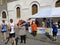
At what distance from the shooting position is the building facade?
3243 centimetres

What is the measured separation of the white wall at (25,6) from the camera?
32469mm

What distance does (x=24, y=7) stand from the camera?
3428 cm

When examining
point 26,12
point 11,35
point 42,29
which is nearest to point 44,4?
point 26,12

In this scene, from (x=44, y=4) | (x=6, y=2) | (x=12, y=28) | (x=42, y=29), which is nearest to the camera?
(x=12, y=28)

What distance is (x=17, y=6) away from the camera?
3538 cm

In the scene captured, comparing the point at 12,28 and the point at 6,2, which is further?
the point at 6,2

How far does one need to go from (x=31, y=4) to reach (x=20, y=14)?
7.43 feet

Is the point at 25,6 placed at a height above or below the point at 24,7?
above

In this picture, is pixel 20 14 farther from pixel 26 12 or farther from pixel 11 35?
pixel 11 35

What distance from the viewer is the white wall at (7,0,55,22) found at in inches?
1278

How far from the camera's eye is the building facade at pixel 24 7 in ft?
106

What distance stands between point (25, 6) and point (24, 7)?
25cm

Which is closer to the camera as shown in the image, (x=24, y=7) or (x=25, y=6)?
(x=25, y=6)

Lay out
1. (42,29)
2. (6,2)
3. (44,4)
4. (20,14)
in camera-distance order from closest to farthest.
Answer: (42,29), (44,4), (20,14), (6,2)
